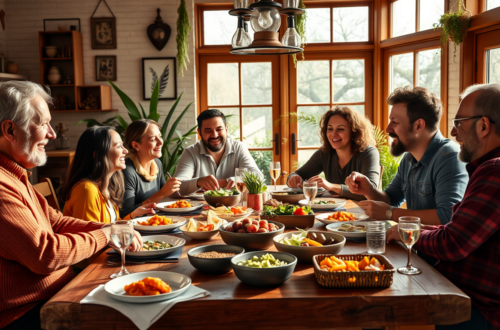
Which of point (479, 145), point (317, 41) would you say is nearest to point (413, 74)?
point (317, 41)

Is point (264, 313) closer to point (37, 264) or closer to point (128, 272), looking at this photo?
point (128, 272)

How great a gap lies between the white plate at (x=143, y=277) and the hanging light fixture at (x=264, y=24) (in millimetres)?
1516

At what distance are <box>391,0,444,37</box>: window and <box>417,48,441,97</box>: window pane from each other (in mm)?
259

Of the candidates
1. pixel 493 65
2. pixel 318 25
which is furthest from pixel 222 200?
pixel 318 25

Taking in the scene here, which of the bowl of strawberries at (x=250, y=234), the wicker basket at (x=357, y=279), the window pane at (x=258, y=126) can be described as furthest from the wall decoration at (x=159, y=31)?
the wicker basket at (x=357, y=279)

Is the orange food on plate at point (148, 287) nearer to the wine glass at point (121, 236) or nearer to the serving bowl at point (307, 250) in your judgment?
the wine glass at point (121, 236)

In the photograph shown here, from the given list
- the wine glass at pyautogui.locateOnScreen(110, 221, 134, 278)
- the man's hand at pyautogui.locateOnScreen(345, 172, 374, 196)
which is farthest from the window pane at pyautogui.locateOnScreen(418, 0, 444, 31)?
the wine glass at pyautogui.locateOnScreen(110, 221, 134, 278)

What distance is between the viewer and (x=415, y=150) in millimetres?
2451

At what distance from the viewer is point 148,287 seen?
1.30 meters

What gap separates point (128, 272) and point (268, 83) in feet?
14.4

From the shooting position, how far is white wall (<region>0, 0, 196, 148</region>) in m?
5.46

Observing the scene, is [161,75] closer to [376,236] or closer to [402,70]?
[402,70]

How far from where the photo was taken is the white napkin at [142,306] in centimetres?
121

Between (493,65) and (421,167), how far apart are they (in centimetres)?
195
